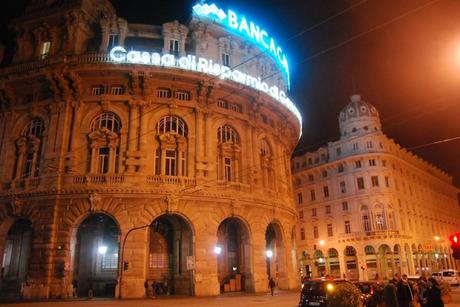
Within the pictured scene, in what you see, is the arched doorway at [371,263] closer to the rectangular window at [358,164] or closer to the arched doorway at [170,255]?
the rectangular window at [358,164]

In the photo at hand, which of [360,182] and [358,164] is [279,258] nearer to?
[360,182]

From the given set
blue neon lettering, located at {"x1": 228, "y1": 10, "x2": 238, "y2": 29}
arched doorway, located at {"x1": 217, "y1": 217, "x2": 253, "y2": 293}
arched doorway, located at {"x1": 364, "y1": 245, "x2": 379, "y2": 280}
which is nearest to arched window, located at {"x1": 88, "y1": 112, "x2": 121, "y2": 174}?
arched doorway, located at {"x1": 217, "y1": 217, "x2": 253, "y2": 293}

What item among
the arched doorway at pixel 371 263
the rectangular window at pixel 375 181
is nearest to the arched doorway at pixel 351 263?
the arched doorway at pixel 371 263

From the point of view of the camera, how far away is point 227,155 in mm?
34062

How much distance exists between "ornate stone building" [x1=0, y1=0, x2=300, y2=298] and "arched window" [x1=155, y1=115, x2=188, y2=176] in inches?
3.7

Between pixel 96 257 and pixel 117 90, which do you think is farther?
pixel 117 90

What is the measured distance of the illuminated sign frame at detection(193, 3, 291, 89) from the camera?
36.6 meters

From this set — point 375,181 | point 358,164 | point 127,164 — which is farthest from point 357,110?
point 127,164

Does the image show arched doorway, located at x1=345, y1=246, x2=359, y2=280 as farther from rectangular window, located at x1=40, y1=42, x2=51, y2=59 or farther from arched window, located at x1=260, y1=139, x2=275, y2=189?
rectangular window, located at x1=40, y1=42, x2=51, y2=59

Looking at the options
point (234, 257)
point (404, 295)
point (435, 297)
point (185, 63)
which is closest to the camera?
point (435, 297)

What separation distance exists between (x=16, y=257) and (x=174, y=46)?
75.7 feet

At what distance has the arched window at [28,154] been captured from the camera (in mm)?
31016

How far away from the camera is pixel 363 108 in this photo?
67250mm

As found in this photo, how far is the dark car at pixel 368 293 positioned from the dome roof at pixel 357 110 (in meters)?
48.5
